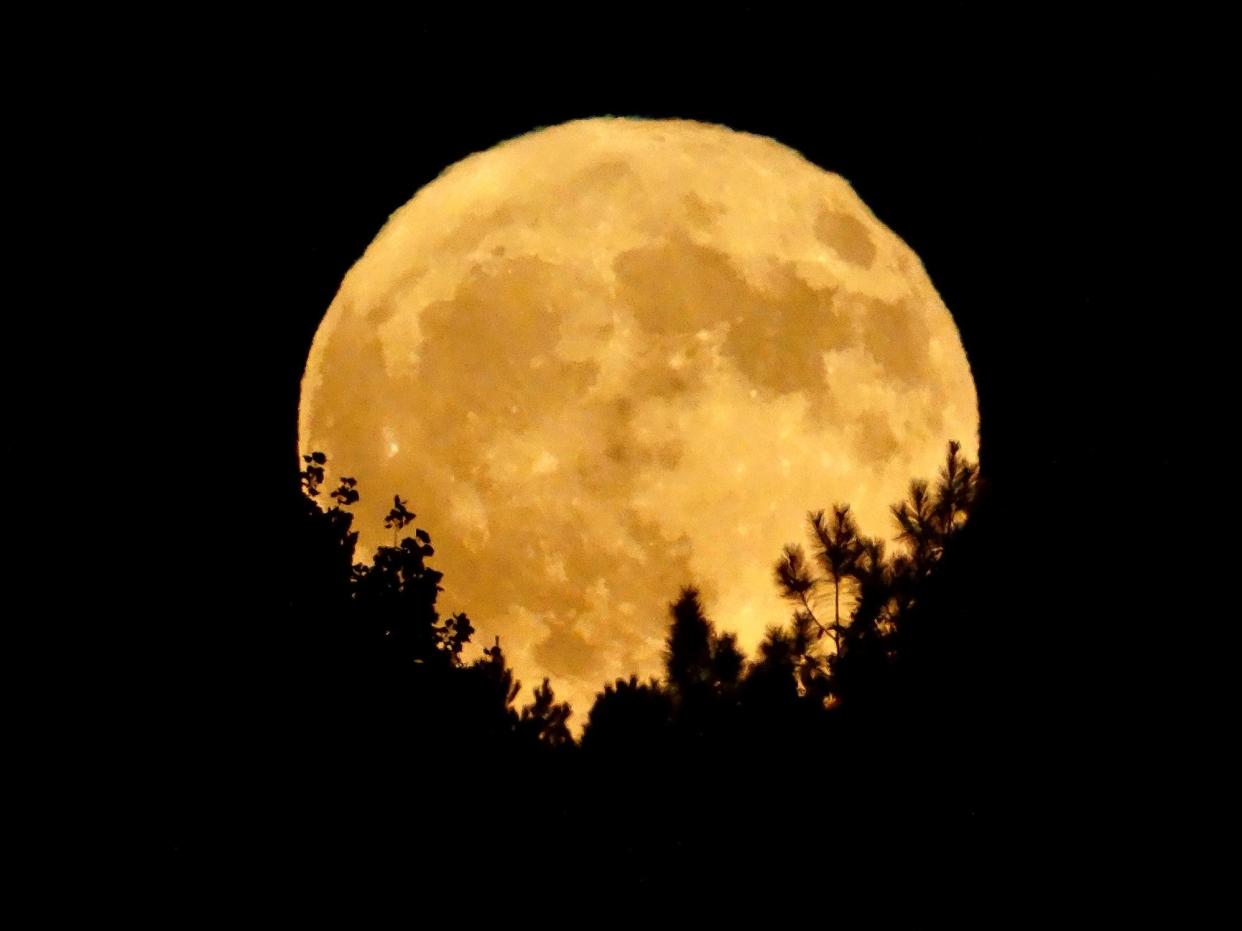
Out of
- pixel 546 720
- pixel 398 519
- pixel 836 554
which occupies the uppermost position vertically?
pixel 398 519

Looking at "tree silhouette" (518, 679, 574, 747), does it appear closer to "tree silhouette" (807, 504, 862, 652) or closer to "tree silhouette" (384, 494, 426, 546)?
Result: "tree silhouette" (384, 494, 426, 546)

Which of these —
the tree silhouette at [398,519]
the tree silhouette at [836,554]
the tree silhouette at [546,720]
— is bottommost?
the tree silhouette at [546,720]

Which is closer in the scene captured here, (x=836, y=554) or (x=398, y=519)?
(x=836, y=554)

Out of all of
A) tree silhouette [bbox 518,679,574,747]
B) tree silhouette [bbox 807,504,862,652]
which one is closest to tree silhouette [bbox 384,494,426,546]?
tree silhouette [bbox 518,679,574,747]

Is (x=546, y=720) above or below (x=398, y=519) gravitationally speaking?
below

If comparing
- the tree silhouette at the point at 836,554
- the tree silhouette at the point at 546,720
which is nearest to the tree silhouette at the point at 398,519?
the tree silhouette at the point at 546,720

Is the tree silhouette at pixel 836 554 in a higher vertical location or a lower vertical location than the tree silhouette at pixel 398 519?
lower

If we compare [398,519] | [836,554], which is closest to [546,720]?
[398,519]

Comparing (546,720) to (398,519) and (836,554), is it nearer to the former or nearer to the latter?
(398,519)

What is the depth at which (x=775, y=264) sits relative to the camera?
4.67 metres

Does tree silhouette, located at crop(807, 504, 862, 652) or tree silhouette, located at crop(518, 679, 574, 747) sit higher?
tree silhouette, located at crop(807, 504, 862, 652)

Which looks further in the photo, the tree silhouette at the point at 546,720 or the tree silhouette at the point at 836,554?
the tree silhouette at the point at 836,554

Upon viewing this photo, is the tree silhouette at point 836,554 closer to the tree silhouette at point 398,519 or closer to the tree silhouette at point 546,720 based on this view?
the tree silhouette at point 546,720

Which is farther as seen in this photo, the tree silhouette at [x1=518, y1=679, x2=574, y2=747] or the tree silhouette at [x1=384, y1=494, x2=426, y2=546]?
the tree silhouette at [x1=384, y1=494, x2=426, y2=546]
